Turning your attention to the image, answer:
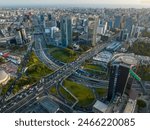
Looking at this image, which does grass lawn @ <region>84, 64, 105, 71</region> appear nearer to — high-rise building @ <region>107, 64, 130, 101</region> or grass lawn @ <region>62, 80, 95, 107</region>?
grass lawn @ <region>62, 80, 95, 107</region>

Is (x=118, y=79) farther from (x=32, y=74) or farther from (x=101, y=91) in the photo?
(x=32, y=74)

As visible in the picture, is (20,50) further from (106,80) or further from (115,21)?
(115,21)

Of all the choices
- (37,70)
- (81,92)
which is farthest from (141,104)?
(37,70)

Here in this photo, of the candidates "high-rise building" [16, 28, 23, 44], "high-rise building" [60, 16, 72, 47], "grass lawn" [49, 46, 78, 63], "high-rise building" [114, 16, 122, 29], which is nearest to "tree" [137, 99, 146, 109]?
"grass lawn" [49, 46, 78, 63]

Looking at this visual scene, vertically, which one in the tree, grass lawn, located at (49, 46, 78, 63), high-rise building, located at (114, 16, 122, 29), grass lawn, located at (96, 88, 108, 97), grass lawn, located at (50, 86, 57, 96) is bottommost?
grass lawn, located at (96, 88, 108, 97)

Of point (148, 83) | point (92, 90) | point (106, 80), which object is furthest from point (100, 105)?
point (148, 83)

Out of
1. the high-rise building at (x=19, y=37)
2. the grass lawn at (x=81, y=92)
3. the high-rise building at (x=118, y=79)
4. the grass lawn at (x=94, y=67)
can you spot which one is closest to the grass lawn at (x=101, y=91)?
the grass lawn at (x=81, y=92)
